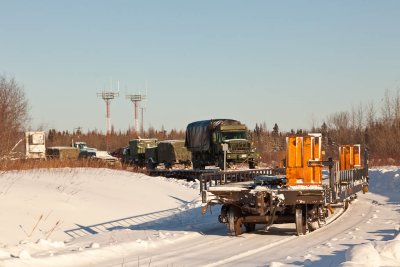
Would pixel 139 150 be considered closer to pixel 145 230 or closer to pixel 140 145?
pixel 140 145

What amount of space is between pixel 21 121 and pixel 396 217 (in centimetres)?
4209

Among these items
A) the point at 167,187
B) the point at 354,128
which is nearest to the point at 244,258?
the point at 167,187

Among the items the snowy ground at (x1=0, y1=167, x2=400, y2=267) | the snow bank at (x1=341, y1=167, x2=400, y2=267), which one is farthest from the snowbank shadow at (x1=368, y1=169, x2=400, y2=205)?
the snow bank at (x1=341, y1=167, x2=400, y2=267)

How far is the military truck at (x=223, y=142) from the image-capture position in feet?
130

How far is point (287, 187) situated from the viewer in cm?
1438

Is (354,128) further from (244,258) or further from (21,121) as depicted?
(244,258)

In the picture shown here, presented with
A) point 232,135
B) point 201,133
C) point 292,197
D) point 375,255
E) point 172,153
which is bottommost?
point 375,255

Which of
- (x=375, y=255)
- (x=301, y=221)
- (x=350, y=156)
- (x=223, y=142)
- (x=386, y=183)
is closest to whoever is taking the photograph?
(x=375, y=255)

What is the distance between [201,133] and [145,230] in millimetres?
26703

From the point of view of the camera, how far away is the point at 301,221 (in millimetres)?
14109

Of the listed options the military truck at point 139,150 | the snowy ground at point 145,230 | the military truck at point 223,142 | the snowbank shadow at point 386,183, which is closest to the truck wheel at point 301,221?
the snowy ground at point 145,230

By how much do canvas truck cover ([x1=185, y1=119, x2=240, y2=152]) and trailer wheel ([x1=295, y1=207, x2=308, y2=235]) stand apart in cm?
2632

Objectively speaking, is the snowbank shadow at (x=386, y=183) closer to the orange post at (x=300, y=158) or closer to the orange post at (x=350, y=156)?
the orange post at (x=350, y=156)

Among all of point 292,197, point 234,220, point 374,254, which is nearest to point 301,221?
point 292,197
